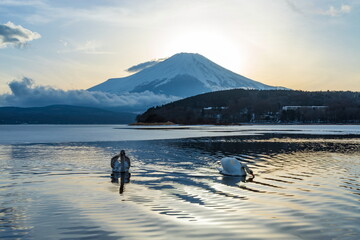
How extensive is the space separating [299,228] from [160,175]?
10.7 m

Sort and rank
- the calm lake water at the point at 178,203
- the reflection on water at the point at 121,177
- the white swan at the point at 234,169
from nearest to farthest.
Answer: the calm lake water at the point at 178,203
the reflection on water at the point at 121,177
the white swan at the point at 234,169

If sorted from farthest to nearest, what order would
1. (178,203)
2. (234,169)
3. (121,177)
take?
(234,169) → (121,177) → (178,203)

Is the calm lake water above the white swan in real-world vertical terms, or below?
below

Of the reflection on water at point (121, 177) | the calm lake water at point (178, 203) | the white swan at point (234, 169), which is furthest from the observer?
the white swan at point (234, 169)

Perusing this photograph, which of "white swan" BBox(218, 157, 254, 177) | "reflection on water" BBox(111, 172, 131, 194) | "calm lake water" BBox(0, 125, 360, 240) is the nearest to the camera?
"calm lake water" BBox(0, 125, 360, 240)

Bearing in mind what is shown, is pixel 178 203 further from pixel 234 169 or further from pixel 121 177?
pixel 234 169

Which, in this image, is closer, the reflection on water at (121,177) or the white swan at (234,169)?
the reflection on water at (121,177)

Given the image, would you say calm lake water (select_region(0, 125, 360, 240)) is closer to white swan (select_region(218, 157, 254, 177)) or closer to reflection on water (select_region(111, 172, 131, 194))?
reflection on water (select_region(111, 172, 131, 194))

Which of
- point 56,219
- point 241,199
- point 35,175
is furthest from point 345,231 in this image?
point 35,175

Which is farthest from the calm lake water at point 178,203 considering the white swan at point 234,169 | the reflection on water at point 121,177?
the white swan at point 234,169

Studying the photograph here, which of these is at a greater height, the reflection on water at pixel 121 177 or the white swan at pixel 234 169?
the white swan at pixel 234 169

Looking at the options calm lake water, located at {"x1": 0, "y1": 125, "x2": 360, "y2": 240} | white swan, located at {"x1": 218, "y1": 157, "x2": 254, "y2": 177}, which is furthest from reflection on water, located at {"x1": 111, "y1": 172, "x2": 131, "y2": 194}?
white swan, located at {"x1": 218, "y1": 157, "x2": 254, "y2": 177}

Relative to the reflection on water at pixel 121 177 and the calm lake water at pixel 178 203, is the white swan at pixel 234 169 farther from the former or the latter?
the reflection on water at pixel 121 177

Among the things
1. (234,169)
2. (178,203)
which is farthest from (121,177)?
(178,203)
